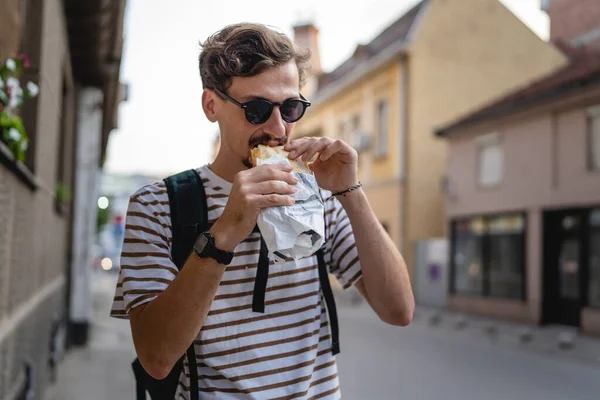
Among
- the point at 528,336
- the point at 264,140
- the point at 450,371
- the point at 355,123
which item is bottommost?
the point at 528,336

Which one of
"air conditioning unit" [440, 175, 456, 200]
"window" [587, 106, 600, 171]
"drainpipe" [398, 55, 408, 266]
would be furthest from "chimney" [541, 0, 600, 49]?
"drainpipe" [398, 55, 408, 266]

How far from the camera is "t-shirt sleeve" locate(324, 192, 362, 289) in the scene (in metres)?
Result: 2.01

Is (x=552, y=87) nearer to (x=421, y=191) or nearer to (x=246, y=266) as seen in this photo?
(x=421, y=191)

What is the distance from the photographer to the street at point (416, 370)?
7422mm

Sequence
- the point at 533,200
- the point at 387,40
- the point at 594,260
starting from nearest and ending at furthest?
1. the point at 594,260
2. the point at 533,200
3. the point at 387,40

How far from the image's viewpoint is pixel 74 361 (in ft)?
28.7

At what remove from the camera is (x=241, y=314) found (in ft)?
5.73

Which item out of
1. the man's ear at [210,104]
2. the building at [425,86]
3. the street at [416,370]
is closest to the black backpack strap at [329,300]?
the man's ear at [210,104]

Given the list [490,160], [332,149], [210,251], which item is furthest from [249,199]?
[490,160]

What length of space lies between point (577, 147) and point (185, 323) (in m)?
15.7

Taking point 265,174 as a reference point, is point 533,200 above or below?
above

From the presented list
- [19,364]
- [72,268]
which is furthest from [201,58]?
[72,268]

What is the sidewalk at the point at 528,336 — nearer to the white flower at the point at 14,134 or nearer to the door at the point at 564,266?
the door at the point at 564,266

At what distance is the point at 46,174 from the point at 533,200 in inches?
554
